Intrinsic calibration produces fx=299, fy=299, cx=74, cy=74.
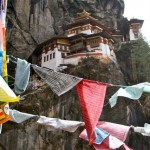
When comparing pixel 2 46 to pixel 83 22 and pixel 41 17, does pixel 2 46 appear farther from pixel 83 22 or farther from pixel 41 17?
pixel 41 17

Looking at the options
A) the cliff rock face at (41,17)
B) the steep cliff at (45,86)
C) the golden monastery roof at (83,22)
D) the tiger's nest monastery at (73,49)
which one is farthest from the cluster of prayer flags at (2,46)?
the golden monastery roof at (83,22)

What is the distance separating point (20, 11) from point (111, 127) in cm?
2869

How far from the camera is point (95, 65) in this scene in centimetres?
2814

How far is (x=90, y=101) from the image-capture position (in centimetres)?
848

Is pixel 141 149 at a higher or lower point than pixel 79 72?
lower

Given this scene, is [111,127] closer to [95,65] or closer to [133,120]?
[133,120]

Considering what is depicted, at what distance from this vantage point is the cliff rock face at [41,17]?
35.3 metres

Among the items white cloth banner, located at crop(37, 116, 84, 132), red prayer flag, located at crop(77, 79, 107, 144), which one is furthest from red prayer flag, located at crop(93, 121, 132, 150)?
red prayer flag, located at crop(77, 79, 107, 144)

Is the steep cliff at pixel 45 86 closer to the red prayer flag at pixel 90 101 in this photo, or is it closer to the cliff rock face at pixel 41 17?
the cliff rock face at pixel 41 17

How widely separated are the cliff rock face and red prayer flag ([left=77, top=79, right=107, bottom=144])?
2646cm

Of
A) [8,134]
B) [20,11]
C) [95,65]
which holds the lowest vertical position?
[8,134]

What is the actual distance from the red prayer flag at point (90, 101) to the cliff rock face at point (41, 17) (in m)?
26.5

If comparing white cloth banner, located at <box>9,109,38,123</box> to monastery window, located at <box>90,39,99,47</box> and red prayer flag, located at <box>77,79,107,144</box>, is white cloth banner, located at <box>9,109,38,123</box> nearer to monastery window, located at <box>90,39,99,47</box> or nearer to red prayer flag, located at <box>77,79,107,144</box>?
red prayer flag, located at <box>77,79,107,144</box>

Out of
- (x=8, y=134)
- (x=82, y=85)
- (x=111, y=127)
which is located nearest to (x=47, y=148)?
(x=8, y=134)
